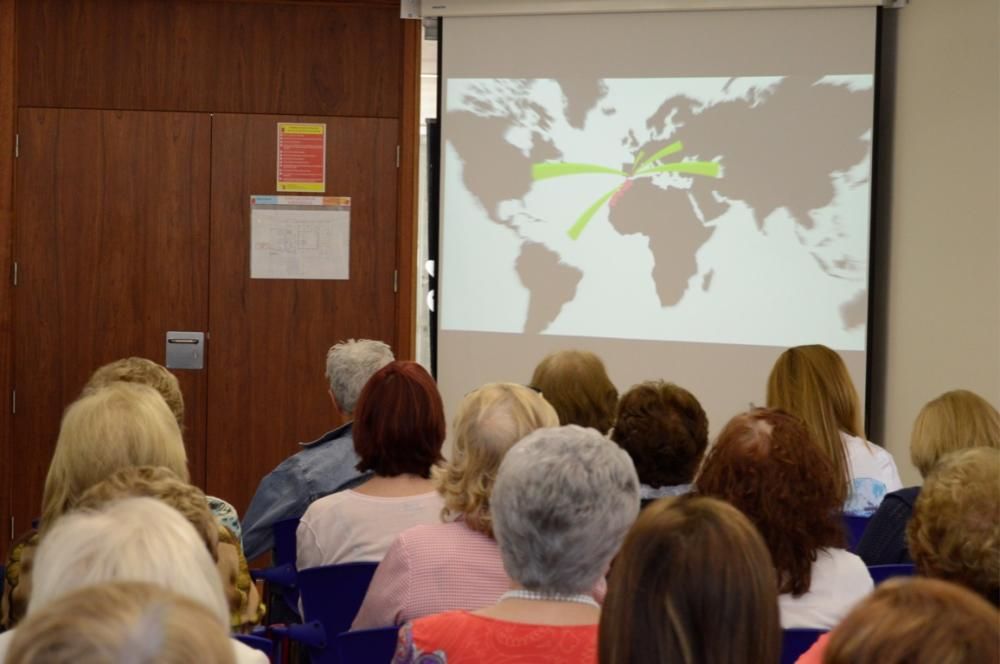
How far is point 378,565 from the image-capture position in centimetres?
253

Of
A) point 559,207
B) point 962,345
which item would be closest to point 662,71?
point 559,207

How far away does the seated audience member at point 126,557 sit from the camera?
1.34m

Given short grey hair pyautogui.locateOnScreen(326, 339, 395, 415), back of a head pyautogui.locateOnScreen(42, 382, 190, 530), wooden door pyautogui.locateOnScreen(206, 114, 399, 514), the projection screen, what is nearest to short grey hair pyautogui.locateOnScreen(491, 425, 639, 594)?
back of a head pyautogui.locateOnScreen(42, 382, 190, 530)

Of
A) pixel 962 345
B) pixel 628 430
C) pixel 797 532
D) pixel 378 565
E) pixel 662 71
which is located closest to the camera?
pixel 797 532

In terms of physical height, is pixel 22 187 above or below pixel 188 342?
above

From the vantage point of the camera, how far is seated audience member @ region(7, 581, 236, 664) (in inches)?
37.2

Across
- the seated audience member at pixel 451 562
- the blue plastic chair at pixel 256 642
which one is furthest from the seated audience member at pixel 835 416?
the blue plastic chair at pixel 256 642

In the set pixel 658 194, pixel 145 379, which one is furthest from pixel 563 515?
pixel 658 194

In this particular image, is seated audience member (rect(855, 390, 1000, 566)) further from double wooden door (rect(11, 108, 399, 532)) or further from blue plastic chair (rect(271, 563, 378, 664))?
double wooden door (rect(11, 108, 399, 532))

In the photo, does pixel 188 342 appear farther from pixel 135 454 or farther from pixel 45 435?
pixel 135 454

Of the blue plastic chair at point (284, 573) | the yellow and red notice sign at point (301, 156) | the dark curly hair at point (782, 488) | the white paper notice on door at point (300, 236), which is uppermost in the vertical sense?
the yellow and red notice sign at point (301, 156)

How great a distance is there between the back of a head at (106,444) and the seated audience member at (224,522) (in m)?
0.19

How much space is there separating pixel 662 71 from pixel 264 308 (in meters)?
2.28

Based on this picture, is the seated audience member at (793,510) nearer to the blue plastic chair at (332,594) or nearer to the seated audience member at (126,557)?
the blue plastic chair at (332,594)
